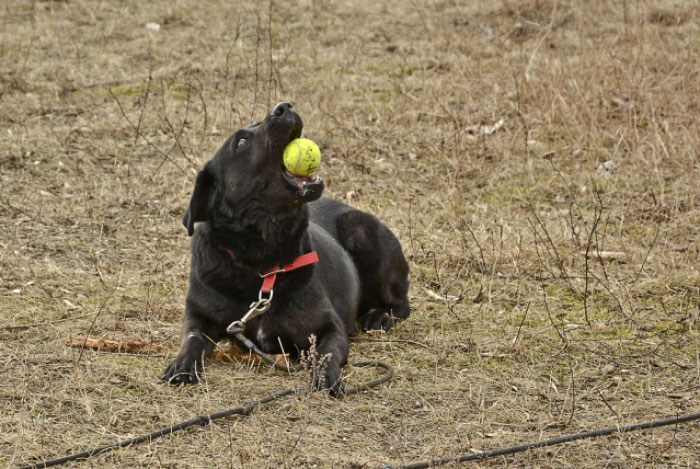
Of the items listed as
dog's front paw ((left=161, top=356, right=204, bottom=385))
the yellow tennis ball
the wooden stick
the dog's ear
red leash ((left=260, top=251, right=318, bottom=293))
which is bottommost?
the wooden stick

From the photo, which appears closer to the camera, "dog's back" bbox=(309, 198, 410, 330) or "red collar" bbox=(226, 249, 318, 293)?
"red collar" bbox=(226, 249, 318, 293)

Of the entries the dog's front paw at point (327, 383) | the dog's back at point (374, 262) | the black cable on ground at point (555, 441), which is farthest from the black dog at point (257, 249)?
the black cable on ground at point (555, 441)

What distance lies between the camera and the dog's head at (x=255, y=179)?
440cm

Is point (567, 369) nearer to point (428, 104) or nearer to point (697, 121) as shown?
point (697, 121)

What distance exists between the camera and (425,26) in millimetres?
11562

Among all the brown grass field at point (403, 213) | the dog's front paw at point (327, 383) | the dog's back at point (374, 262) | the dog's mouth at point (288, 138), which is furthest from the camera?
the dog's back at point (374, 262)

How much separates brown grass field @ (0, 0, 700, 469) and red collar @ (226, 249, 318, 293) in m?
0.43

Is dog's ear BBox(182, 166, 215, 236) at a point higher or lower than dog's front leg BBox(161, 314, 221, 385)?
higher

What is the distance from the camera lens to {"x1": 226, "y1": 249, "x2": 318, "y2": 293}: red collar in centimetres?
449

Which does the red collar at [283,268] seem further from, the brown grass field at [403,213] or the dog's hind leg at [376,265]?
the dog's hind leg at [376,265]

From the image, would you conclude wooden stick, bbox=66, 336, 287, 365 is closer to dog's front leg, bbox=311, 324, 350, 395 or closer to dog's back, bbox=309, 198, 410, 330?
dog's front leg, bbox=311, 324, 350, 395

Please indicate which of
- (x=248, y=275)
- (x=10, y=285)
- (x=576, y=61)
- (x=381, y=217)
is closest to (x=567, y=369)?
(x=248, y=275)

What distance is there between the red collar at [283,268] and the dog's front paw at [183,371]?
52 cm

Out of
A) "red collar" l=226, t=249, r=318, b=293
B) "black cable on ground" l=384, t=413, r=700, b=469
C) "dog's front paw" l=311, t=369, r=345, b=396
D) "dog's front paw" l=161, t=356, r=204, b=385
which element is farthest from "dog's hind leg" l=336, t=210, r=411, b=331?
"black cable on ground" l=384, t=413, r=700, b=469
